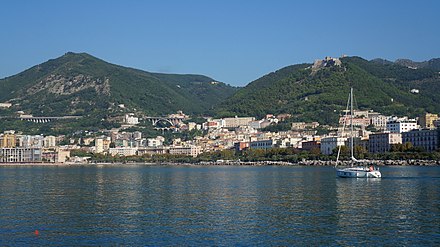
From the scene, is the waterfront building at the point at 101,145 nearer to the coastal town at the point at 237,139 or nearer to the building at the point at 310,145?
the coastal town at the point at 237,139

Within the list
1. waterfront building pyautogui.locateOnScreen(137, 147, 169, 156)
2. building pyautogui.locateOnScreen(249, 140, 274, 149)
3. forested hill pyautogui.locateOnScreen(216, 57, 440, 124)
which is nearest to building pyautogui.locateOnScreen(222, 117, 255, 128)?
forested hill pyautogui.locateOnScreen(216, 57, 440, 124)

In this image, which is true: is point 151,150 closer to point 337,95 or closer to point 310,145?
point 337,95

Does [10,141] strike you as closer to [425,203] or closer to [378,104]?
[378,104]

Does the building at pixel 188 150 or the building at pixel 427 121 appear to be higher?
the building at pixel 427 121

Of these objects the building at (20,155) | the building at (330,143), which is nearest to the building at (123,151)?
the building at (20,155)

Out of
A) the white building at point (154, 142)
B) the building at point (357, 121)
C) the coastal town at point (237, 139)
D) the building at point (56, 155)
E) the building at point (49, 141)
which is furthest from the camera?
the white building at point (154, 142)

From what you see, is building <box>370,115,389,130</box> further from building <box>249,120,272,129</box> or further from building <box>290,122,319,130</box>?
building <box>249,120,272,129</box>

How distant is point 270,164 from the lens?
110 metres

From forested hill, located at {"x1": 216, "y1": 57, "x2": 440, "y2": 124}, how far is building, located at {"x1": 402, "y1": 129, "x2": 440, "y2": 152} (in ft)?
150

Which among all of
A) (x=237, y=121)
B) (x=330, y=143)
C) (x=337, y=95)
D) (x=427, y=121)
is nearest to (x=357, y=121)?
(x=427, y=121)

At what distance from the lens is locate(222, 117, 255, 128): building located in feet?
615

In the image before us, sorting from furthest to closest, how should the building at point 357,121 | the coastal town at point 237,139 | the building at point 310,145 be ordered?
the building at point 357,121 → the building at point 310,145 → the coastal town at point 237,139

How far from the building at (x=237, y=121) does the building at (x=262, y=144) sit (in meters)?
42.6

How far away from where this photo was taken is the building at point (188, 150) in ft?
499
